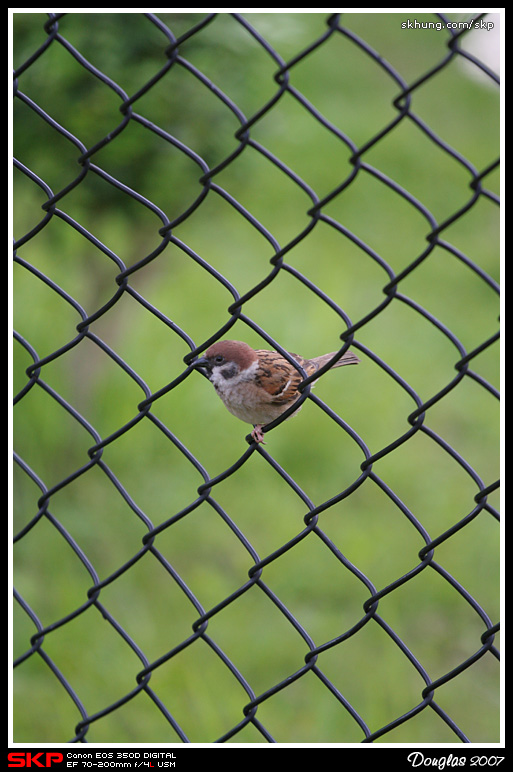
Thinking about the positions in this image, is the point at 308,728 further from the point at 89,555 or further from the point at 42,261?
the point at 42,261

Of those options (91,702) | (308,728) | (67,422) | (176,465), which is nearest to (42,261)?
(67,422)
